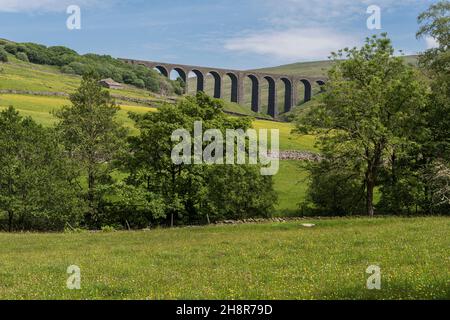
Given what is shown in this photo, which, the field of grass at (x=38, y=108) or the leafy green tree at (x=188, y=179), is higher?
the field of grass at (x=38, y=108)

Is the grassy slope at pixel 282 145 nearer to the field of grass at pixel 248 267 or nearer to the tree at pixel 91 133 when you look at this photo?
the tree at pixel 91 133

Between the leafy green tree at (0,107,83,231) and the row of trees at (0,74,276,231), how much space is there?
9 centimetres

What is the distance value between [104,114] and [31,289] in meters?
43.1

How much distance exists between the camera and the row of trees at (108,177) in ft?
146

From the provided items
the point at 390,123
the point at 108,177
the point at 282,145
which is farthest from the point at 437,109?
the point at 282,145

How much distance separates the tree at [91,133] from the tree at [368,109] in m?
24.0

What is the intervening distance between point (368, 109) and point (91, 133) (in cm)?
3235

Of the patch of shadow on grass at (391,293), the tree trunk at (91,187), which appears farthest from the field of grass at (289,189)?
the patch of shadow on grass at (391,293)

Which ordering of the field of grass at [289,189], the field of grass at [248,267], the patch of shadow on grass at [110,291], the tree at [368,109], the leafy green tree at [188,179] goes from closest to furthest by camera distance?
the field of grass at [248,267]
the patch of shadow on grass at [110,291]
the tree at [368,109]
the leafy green tree at [188,179]
the field of grass at [289,189]

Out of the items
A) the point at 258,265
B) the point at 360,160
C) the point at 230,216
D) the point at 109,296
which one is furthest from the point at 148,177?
the point at 109,296

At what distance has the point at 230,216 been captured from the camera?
49.8 meters

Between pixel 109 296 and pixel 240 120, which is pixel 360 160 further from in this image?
pixel 109 296

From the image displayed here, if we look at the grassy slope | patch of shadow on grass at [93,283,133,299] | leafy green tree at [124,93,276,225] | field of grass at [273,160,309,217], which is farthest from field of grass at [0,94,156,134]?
patch of shadow on grass at [93,283,133,299]

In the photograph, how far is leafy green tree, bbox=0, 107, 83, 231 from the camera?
43344mm
